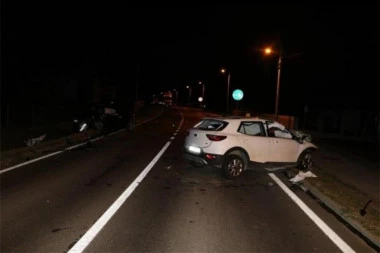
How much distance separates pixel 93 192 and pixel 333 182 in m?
6.20

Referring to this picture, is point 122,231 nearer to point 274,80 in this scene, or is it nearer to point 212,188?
point 212,188

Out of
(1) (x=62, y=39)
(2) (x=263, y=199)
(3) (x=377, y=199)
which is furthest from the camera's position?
(1) (x=62, y=39)

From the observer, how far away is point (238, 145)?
12242 mm

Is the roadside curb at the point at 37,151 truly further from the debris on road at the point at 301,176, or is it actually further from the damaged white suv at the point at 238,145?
the debris on road at the point at 301,176

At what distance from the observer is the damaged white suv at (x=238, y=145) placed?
12.2m

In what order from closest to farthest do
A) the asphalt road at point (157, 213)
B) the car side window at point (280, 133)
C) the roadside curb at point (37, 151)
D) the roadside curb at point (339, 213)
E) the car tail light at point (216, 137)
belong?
1. the asphalt road at point (157, 213)
2. the roadside curb at point (339, 213)
3. the car tail light at point (216, 137)
4. the car side window at point (280, 133)
5. the roadside curb at point (37, 151)

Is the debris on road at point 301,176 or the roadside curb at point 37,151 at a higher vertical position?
the debris on road at point 301,176

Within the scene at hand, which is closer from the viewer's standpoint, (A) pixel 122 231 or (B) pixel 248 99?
(A) pixel 122 231

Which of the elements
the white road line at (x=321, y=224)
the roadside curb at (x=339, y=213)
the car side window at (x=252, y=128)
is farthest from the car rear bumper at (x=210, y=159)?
the roadside curb at (x=339, y=213)

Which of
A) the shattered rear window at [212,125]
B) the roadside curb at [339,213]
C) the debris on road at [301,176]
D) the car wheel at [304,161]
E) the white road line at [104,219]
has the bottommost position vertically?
the white road line at [104,219]

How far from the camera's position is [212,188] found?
35.7ft

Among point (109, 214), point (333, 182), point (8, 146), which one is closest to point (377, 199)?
point (333, 182)

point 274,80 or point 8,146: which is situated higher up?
point 274,80

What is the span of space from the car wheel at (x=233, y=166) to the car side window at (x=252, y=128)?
0.84 metres
